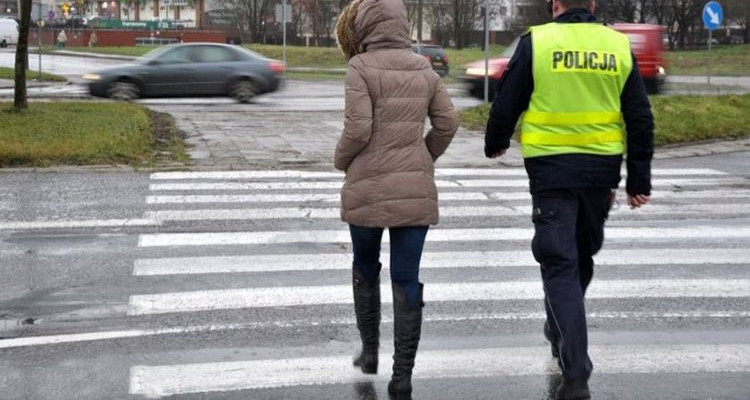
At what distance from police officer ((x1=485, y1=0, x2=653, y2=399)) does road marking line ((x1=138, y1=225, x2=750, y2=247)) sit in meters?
4.38

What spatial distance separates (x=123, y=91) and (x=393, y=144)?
21561 millimetres

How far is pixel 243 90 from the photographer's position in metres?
26.5

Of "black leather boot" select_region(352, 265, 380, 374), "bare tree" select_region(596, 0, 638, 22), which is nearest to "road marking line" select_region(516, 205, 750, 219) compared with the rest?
"black leather boot" select_region(352, 265, 380, 374)

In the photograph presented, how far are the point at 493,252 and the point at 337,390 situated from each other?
12.2 feet

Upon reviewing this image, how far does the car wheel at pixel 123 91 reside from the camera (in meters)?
25.6

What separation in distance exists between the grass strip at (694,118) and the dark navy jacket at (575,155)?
1193 cm

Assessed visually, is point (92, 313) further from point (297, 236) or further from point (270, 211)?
point (270, 211)

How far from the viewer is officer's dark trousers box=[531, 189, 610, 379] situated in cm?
493

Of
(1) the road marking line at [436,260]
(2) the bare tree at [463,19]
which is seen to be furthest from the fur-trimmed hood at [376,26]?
(2) the bare tree at [463,19]

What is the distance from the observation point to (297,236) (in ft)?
31.1

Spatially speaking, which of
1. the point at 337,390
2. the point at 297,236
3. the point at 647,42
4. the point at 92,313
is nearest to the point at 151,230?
the point at 297,236

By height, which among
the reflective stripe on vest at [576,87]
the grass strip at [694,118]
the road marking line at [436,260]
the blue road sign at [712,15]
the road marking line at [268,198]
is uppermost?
the blue road sign at [712,15]

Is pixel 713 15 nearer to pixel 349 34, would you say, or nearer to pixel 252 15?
pixel 349 34

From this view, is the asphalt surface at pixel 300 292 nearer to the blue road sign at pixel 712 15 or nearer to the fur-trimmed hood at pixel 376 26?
the fur-trimmed hood at pixel 376 26
